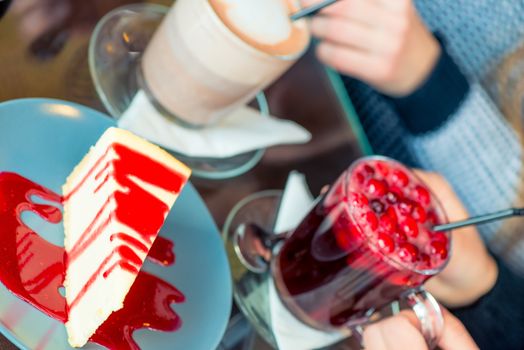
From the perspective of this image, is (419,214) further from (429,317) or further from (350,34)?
(350,34)

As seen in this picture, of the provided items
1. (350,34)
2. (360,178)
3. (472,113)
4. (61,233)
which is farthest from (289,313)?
(472,113)

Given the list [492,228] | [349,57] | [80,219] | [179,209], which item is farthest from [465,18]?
[80,219]

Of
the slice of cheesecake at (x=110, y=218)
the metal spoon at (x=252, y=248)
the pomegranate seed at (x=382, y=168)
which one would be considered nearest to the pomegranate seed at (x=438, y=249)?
the pomegranate seed at (x=382, y=168)

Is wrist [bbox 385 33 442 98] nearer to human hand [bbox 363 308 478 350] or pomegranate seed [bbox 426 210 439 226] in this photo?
pomegranate seed [bbox 426 210 439 226]

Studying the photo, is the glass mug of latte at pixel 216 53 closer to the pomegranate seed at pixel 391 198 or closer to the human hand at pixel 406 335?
the pomegranate seed at pixel 391 198

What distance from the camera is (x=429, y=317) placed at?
745mm

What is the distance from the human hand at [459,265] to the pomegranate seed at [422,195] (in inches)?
6.4

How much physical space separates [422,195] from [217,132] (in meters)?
0.28

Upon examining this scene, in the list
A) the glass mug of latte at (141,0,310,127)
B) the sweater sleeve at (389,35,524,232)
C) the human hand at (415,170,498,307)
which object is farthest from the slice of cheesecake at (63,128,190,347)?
the sweater sleeve at (389,35,524,232)

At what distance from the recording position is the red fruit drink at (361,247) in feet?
2.48

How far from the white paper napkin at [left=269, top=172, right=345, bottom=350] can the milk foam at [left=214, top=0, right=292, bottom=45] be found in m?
0.21

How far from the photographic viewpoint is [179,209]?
792 mm

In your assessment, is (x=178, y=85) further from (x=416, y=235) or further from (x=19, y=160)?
(x=416, y=235)

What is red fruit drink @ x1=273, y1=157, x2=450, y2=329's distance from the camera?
75cm
